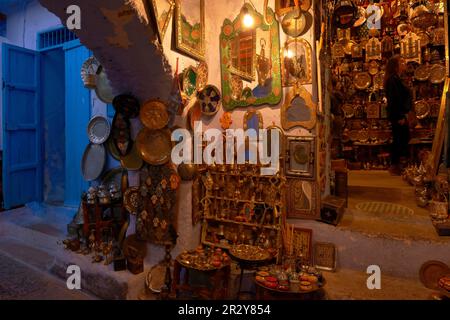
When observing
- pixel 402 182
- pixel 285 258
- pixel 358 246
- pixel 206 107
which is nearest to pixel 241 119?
pixel 206 107

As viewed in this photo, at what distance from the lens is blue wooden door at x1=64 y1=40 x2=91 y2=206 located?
14.1ft

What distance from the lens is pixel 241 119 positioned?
3482 mm

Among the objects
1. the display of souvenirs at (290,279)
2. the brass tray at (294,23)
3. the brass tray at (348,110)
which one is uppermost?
the brass tray at (294,23)

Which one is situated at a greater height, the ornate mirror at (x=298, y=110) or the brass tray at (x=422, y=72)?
the brass tray at (x=422, y=72)

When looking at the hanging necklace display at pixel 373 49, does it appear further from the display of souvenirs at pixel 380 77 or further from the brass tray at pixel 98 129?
the brass tray at pixel 98 129

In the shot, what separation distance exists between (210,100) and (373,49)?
5498 millimetres

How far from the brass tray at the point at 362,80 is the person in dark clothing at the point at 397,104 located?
1641 mm

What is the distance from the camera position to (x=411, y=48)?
678cm

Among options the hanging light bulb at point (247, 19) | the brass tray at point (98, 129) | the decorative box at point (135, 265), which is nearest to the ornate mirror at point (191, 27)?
the hanging light bulb at point (247, 19)

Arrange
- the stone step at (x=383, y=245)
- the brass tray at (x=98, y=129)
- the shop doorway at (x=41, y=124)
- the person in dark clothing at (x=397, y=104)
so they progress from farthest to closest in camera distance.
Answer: the person in dark clothing at (x=397, y=104) < the shop doorway at (x=41, y=124) < the brass tray at (x=98, y=129) < the stone step at (x=383, y=245)

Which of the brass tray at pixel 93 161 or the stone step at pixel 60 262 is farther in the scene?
the brass tray at pixel 93 161

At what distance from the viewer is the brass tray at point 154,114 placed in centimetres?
306

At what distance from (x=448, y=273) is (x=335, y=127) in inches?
93.5
